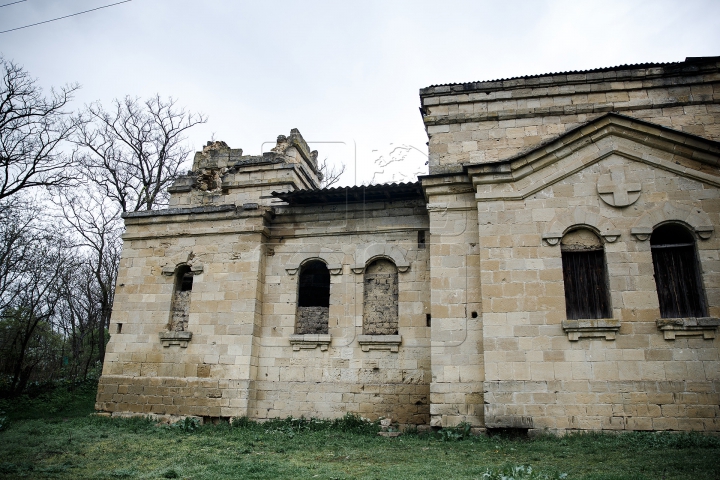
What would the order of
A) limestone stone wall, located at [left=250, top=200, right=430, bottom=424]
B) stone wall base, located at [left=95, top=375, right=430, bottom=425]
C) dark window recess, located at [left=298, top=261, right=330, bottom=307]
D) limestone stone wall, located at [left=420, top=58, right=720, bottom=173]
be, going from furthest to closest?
dark window recess, located at [left=298, top=261, right=330, bottom=307] < limestone stone wall, located at [left=250, top=200, right=430, bottom=424] < stone wall base, located at [left=95, top=375, right=430, bottom=425] < limestone stone wall, located at [left=420, top=58, right=720, bottom=173]

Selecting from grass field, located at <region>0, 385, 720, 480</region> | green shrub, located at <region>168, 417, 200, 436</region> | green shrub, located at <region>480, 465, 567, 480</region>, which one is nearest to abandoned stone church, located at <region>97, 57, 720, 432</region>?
green shrub, located at <region>168, 417, 200, 436</region>

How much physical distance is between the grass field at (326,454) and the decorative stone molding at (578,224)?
3.52 m

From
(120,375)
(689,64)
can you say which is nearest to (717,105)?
(689,64)

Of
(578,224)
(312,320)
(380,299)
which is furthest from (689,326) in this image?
(312,320)

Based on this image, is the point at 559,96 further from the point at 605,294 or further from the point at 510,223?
the point at 605,294

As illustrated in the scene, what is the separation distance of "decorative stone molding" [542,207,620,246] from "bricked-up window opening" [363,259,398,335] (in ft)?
11.7

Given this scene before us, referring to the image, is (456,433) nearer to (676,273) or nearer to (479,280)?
(479,280)

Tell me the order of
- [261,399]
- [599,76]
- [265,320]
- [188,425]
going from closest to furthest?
[188,425]
[599,76]
[261,399]
[265,320]

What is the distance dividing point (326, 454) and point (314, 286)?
4830 millimetres

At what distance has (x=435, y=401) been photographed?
373 inches

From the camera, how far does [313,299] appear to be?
1211 centimetres

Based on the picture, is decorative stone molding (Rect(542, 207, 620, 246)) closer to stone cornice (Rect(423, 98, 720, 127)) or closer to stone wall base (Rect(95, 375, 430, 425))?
stone cornice (Rect(423, 98, 720, 127))

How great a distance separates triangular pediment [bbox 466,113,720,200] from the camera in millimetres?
9445

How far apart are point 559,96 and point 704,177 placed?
3.27m
